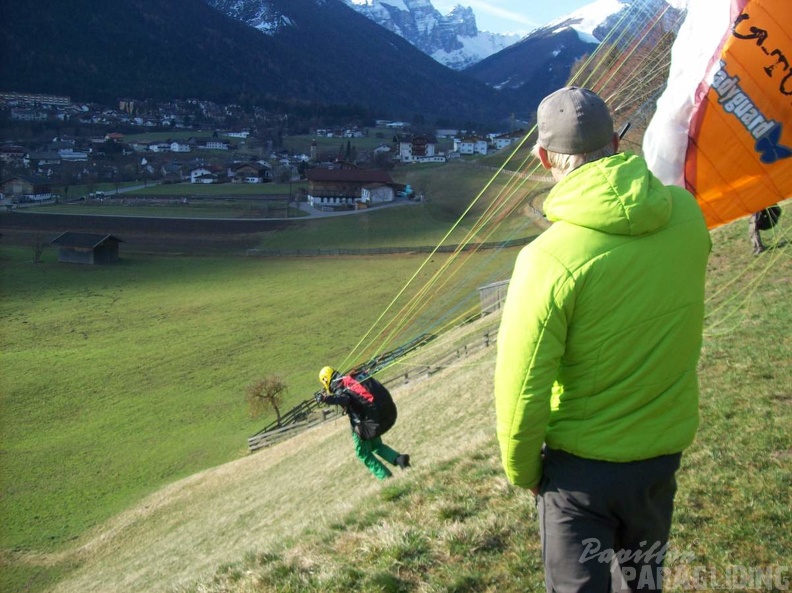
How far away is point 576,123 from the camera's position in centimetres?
238

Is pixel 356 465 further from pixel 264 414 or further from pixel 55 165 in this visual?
pixel 55 165

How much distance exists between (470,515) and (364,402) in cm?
284

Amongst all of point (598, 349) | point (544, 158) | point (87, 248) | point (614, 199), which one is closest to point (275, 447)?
point (544, 158)

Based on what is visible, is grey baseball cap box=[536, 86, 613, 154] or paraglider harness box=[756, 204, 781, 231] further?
paraglider harness box=[756, 204, 781, 231]

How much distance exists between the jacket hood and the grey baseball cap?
0.16 m

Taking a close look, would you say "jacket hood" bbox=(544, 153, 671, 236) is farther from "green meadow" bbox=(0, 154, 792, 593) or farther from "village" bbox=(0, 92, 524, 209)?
"village" bbox=(0, 92, 524, 209)

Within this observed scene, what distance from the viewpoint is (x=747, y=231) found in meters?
15.1

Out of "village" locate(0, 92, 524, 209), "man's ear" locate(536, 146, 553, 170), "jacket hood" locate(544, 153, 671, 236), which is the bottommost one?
"jacket hood" locate(544, 153, 671, 236)

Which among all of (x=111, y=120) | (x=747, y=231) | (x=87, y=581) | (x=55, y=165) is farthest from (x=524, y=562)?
(x=111, y=120)

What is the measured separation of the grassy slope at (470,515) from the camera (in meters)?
3.80

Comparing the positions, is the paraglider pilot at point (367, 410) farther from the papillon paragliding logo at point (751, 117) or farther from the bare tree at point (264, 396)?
the bare tree at point (264, 396)

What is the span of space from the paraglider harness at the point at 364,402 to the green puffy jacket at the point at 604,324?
4880 millimetres

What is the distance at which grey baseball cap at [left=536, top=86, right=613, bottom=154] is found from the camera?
93.7 inches

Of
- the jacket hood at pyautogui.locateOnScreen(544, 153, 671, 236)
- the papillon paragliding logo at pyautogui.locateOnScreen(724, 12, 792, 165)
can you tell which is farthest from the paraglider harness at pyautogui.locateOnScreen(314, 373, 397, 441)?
the jacket hood at pyautogui.locateOnScreen(544, 153, 671, 236)
